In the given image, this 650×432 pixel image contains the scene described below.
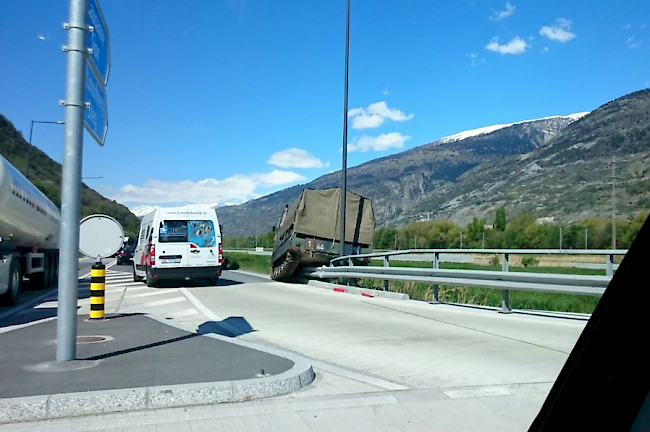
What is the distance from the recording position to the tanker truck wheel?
21328 millimetres

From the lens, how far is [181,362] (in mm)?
6492

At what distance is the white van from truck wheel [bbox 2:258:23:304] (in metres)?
4.94

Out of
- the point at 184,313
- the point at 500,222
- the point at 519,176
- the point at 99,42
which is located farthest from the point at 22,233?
the point at 519,176

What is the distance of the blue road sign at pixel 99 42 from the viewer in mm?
6668

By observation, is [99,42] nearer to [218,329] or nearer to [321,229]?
[218,329]

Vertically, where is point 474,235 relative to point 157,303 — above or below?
above

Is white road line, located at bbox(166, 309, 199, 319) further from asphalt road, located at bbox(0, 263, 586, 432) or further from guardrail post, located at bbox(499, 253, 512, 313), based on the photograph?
guardrail post, located at bbox(499, 253, 512, 313)

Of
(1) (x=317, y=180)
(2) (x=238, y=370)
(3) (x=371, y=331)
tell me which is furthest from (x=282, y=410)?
(1) (x=317, y=180)

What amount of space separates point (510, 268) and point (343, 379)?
6.79 m

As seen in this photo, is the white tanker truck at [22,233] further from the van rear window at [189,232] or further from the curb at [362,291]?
the curb at [362,291]

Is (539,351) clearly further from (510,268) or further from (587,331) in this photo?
(587,331)

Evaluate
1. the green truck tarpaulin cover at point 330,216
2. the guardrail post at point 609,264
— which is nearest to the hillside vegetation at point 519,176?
the guardrail post at point 609,264

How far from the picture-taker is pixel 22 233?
14984 millimetres

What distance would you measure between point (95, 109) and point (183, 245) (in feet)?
39.9
